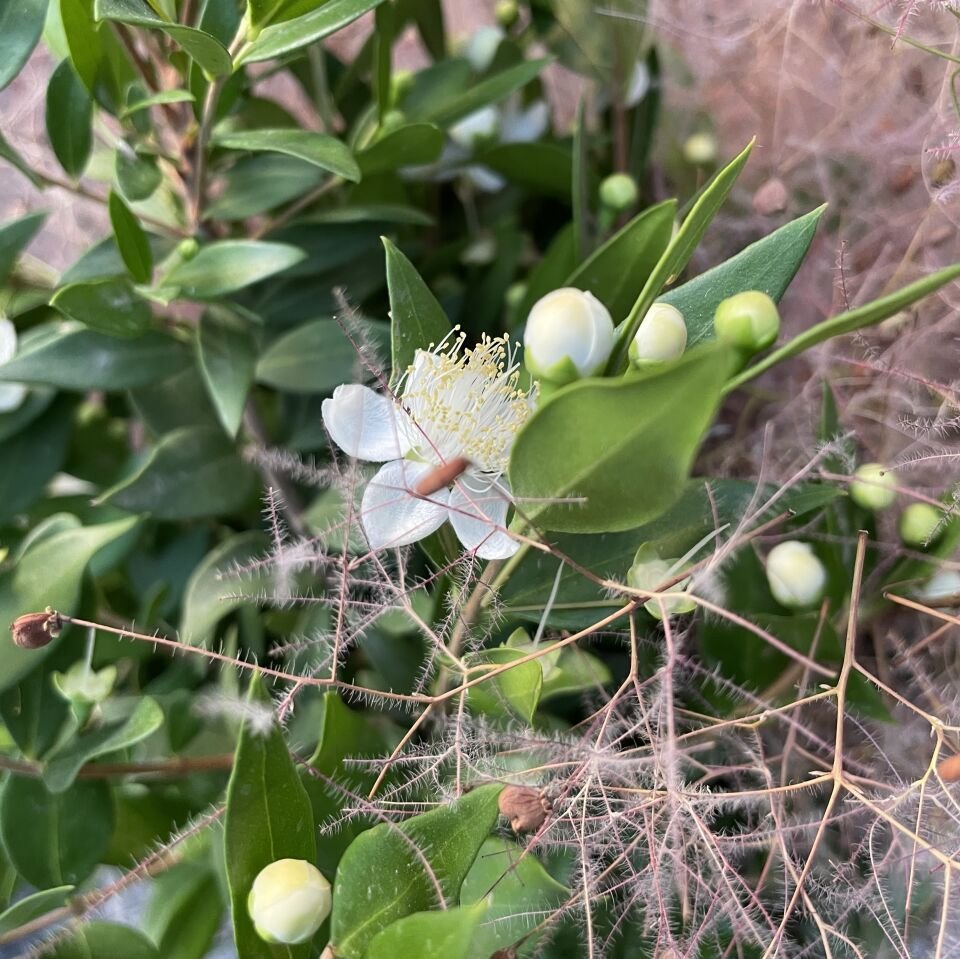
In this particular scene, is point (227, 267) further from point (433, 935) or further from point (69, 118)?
point (433, 935)

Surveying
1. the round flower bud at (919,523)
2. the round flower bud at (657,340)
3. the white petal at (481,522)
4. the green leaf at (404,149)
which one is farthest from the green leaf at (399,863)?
the green leaf at (404,149)

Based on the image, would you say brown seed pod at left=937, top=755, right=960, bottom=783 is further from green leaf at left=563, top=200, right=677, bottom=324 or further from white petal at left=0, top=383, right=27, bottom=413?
white petal at left=0, top=383, right=27, bottom=413

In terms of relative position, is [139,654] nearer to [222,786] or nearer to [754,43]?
[222,786]

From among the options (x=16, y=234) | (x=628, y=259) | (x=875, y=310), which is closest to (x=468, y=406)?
(x=628, y=259)

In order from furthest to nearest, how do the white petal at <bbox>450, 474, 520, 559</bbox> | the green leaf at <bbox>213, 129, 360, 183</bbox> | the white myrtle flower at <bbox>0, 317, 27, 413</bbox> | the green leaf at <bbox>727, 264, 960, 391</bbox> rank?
the white myrtle flower at <bbox>0, 317, 27, 413</bbox>, the green leaf at <bbox>213, 129, 360, 183</bbox>, the white petal at <bbox>450, 474, 520, 559</bbox>, the green leaf at <bbox>727, 264, 960, 391</bbox>

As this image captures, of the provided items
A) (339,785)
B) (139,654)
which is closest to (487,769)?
(339,785)

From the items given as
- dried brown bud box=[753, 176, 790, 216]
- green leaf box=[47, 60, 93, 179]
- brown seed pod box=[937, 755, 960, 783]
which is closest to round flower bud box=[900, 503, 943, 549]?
brown seed pod box=[937, 755, 960, 783]

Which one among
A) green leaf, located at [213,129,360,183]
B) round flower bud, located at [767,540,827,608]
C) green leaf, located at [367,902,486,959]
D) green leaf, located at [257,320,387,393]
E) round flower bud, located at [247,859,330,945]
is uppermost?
green leaf, located at [213,129,360,183]
